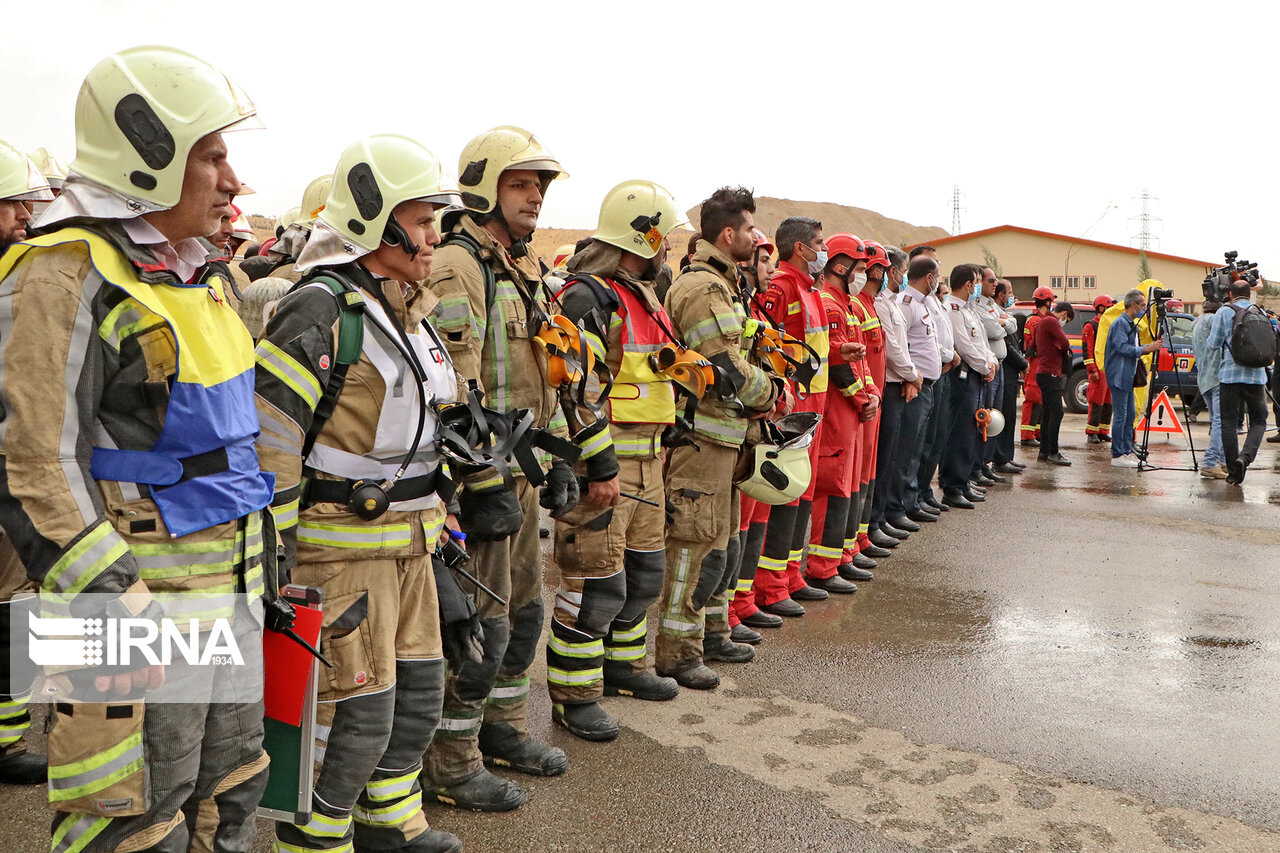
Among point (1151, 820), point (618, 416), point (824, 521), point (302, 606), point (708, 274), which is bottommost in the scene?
point (1151, 820)

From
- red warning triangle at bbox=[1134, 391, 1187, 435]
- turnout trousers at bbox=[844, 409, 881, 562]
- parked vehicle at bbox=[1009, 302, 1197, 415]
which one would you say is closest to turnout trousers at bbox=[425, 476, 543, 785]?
turnout trousers at bbox=[844, 409, 881, 562]

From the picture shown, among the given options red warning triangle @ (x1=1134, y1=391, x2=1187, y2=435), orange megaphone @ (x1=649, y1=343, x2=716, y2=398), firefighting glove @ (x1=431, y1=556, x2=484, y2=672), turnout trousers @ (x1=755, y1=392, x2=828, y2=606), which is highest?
orange megaphone @ (x1=649, y1=343, x2=716, y2=398)

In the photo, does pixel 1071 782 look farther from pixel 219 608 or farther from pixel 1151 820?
pixel 219 608

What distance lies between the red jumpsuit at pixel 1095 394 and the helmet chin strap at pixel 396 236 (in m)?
→ 14.5

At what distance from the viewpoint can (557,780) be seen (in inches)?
169

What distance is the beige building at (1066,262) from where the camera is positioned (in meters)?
41.7

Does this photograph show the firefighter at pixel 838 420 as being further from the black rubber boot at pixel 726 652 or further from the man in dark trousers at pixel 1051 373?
the man in dark trousers at pixel 1051 373

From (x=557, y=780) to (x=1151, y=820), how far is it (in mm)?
2325

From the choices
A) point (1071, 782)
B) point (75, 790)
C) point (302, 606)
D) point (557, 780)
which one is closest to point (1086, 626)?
point (1071, 782)

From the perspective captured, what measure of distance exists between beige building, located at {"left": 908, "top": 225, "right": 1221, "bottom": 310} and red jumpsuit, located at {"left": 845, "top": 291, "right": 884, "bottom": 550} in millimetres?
35167

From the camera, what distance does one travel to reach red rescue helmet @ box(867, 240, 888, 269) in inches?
318

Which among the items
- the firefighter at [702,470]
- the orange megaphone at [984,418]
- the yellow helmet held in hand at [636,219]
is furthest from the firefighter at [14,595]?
the orange megaphone at [984,418]

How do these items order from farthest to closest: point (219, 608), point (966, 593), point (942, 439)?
point (942, 439) < point (966, 593) < point (219, 608)

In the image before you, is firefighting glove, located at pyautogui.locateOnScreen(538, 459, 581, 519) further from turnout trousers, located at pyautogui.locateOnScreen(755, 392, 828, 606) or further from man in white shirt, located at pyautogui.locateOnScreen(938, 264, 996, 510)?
man in white shirt, located at pyautogui.locateOnScreen(938, 264, 996, 510)
